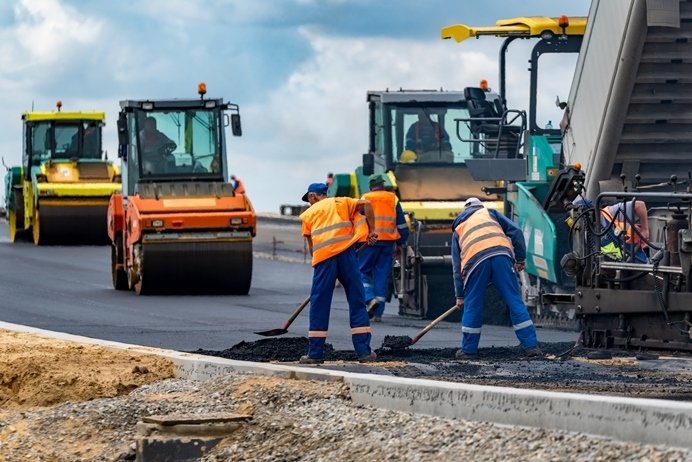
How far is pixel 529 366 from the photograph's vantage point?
12.2 meters

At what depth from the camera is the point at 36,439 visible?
389 inches

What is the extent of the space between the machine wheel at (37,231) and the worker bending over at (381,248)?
14142 mm

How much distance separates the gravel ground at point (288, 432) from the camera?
7.73 metres

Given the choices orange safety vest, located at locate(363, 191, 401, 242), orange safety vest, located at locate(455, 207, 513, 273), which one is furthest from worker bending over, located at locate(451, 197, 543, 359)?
orange safety vest, located at locate(363, 191, 401, 242)

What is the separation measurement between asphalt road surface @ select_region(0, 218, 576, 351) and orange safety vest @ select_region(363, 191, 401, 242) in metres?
1.03

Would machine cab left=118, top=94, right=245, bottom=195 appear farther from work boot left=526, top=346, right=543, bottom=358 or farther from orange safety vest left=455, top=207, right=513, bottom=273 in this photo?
work boot left=526, top=346, right=543, bottom=358

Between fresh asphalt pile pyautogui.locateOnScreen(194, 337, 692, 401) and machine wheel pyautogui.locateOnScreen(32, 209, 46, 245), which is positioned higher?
machine wheel pyautogui.locateOnScreen(32, 209, 46, 245)

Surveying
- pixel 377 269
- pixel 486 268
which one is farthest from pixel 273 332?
pixel 377 269

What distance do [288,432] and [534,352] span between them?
188 inches

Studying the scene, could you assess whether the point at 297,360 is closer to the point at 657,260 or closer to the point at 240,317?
the point at 657,260

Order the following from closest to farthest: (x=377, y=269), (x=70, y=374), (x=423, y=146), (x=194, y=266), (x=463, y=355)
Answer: (x=70, y=374) → (x=463, y=355) → (x=377, y=269) → (x=423, y=146) → (x=194, y=266)

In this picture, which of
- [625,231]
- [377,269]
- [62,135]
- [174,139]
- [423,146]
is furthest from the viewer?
[62,135]

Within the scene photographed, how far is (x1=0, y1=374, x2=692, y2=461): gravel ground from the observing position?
773 centimetres

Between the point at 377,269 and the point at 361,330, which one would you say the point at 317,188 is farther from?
the point at 377,269
